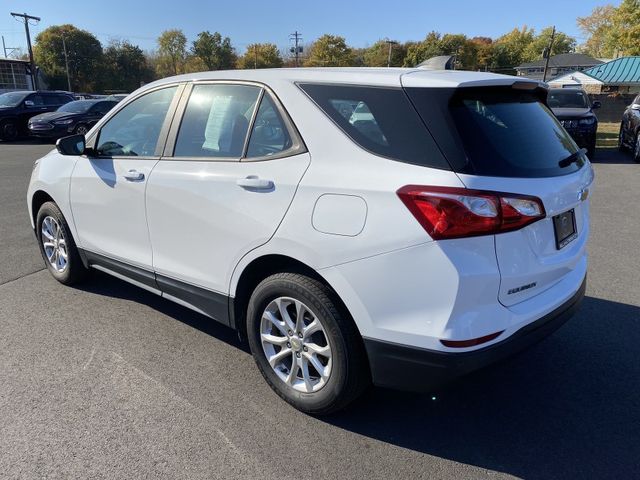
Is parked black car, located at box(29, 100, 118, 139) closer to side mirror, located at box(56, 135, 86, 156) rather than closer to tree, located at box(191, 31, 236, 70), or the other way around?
side mirror, located at box(56, 135, 86, 156)

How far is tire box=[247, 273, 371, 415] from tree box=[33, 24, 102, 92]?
69084 mm

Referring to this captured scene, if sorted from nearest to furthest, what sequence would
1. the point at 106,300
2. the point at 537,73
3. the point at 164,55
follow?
1. the point at 106,300
2. the point at 537,73
3. the point at 164,55

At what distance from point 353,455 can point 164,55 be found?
4354 inches

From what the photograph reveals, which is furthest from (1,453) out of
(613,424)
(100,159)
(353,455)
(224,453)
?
(613,424)

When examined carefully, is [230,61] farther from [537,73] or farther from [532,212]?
[532,212]

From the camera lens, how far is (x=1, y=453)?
2506 mm

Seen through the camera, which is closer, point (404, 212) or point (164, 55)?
point (404, 212)

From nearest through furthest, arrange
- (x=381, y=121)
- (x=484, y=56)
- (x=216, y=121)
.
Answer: (x=381, y=121), (x=216, y=121), (x=484, y=56)

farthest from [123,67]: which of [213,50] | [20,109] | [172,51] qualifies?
[20,109]

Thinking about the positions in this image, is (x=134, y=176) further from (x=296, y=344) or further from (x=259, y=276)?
(x=296, y=344)

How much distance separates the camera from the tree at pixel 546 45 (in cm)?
10481

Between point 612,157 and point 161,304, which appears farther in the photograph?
point 612,157

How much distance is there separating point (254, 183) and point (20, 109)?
67.7 feet

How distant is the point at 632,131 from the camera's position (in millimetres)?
13281
